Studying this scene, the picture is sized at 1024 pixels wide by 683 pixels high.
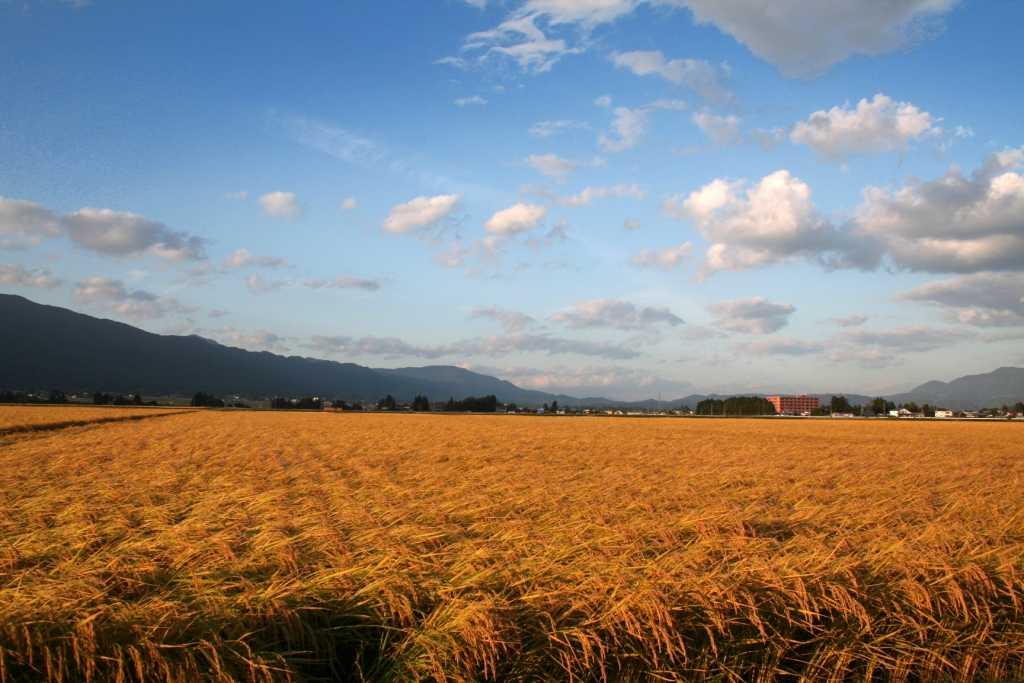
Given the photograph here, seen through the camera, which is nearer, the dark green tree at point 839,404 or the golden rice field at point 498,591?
the golden rice field at point 498,591

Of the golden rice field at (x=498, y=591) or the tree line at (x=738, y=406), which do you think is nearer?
the golden rice field at (x=498, y=591)

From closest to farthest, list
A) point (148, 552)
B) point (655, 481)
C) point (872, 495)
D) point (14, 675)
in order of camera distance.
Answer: point (14, 675) < point (148, 552) < point (872, 495) < point (655, 481)

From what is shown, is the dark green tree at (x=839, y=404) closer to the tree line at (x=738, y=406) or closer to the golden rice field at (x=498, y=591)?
the tree line at (x=738, y=406)

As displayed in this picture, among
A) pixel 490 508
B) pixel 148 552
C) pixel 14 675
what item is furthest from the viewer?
pixel 490 508

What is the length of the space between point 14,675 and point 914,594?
226 inches

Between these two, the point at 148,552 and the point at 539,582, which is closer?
the point at 539,582

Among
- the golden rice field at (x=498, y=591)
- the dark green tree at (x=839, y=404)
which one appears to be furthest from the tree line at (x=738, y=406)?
the golden rice field at (x=498, y=591)

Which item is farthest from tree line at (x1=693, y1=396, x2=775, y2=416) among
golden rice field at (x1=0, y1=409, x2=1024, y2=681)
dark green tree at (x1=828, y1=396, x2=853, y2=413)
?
golden rice field at (x1=0, y1=409, x2=1024, y2=681)

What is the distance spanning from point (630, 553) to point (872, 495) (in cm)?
714

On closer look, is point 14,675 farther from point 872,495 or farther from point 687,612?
point 872,495

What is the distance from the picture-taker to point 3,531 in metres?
6.25

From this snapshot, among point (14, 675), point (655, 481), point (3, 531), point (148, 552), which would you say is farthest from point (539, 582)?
point (655, 481)

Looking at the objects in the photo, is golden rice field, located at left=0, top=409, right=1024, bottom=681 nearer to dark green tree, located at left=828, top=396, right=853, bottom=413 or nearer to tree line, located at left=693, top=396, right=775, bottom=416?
tree line, located at left=693, top=396, right=775, bottom=416

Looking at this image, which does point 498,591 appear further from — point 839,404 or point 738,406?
point 839,404
